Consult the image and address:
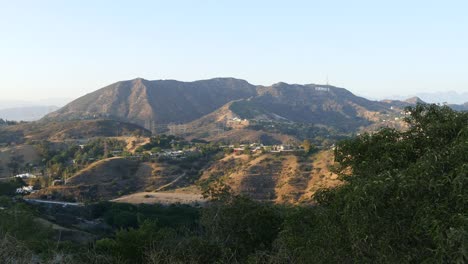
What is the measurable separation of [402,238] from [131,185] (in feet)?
191

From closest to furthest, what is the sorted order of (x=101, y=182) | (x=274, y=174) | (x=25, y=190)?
(x=25, y=190)
(x=101, y=182)
(x=274, y=174)

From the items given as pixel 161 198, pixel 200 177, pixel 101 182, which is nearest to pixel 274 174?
pixel 200 177

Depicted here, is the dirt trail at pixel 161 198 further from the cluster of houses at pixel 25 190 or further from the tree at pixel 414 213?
the tree at pixel 414 213

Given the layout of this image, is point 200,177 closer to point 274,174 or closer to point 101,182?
point 274,174

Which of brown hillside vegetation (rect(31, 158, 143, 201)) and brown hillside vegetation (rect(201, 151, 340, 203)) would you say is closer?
brown hillside vegetation (rect(201, 151, 340, 203))

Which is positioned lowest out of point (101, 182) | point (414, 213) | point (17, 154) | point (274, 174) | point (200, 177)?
point (200, 177)

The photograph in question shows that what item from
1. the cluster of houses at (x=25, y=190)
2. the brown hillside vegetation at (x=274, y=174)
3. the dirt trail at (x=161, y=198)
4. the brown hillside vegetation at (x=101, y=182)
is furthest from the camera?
the brown hillside vegetation at (x=101, y=182)

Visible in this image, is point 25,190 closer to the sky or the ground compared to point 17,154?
closer to the ground

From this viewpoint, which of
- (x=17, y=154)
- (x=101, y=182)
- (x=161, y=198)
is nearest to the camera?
(x=161, y=198)

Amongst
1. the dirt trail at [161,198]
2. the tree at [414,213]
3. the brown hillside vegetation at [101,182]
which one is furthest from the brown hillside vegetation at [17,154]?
the tree at [414,213]

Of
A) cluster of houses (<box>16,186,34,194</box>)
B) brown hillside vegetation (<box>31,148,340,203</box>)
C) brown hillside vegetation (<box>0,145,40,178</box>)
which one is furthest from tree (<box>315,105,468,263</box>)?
brown hillside vegetation (<box>0,145,40,178</box>)

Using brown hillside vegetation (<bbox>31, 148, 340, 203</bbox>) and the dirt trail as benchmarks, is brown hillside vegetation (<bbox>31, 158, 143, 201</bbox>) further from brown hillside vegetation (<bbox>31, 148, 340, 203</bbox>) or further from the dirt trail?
the dirt trail

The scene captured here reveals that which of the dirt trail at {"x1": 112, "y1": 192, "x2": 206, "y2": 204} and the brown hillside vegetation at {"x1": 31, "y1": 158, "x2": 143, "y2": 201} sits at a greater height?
the brown hillside vegetation at {"x1": 31, "y1": 158, "x2": 143, "y2": 201}

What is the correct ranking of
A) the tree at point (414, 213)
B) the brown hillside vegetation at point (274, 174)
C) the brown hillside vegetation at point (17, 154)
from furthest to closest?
the brown hillside vegetation at point (17, 154) → the brown hillside vegetation at point (274, 174) → the tree at point (414, 213)
